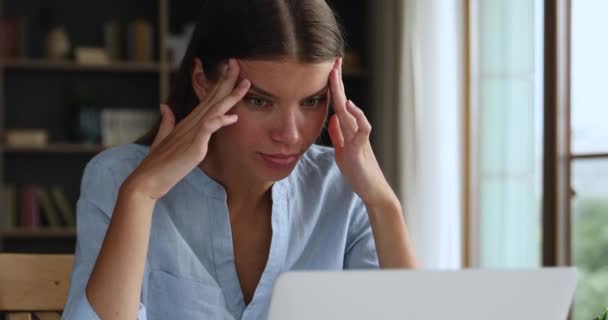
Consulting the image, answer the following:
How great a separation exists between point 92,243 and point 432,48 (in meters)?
2.47

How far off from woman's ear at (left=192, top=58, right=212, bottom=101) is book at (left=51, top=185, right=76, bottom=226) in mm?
2888

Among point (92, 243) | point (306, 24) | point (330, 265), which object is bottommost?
point (330, 265)

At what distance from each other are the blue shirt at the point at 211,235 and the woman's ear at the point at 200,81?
0.42 ft

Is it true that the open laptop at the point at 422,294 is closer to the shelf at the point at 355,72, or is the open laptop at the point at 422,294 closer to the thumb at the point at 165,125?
the thumb at the point at 165,125

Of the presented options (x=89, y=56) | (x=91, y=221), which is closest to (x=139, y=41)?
(x=89, y=56)

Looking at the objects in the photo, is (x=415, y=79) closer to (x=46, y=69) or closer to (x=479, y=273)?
(x=46, y=69)

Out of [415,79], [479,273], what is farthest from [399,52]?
[479,273]

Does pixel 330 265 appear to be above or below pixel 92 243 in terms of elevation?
below

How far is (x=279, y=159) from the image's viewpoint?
137 cm

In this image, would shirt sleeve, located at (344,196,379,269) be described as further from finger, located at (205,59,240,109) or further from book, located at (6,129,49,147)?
book, located at (6,129,49,147)

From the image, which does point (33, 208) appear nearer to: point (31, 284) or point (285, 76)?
point (31, 284)

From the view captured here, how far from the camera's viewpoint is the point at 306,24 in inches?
56.4

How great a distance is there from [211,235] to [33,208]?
2.92 meters

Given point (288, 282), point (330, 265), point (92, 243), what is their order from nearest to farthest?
point (288, 282)
point (92, 243)
point (330, 265)
